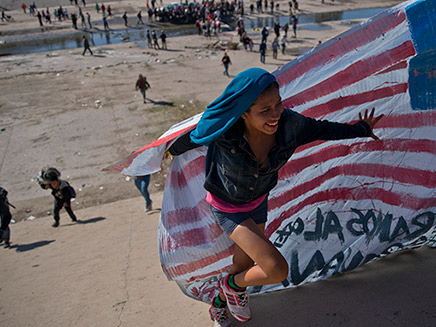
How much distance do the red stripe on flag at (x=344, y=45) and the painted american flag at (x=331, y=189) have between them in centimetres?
1

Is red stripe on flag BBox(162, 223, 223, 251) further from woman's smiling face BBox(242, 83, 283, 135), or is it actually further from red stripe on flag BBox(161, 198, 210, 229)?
woman's smiling face BBox(242, 83, 283, 135)

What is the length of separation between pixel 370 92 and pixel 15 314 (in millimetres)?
3782

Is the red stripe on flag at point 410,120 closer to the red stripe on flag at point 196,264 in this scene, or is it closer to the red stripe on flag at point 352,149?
the red stripe on flag at point 352,149

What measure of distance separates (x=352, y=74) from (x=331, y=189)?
0.90m

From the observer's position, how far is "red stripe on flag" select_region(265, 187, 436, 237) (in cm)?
286

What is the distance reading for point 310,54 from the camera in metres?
2.70

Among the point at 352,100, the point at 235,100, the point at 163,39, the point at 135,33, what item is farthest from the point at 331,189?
the point at 135,33

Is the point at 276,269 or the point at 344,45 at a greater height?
the point at 344,45

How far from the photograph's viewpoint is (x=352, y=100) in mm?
2768

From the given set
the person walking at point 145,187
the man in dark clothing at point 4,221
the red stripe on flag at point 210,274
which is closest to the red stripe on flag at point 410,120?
the red stripe on flag at point 210,274

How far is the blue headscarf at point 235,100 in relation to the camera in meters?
1.83

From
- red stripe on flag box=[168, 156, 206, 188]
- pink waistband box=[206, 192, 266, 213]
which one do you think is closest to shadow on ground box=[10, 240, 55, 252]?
red stripe on flag box=[168, 156, 206, 188]

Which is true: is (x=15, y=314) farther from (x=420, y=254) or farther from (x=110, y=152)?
(x=110, y=152)

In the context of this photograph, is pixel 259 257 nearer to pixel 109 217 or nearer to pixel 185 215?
pixel 185 215
